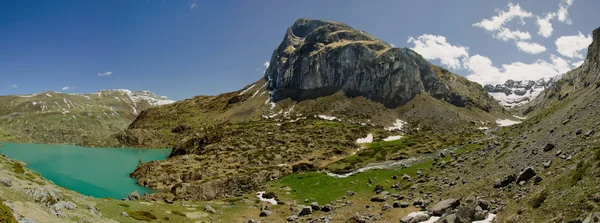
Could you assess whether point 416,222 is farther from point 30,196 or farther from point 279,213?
point 30,196

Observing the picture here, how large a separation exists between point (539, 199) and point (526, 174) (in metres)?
6.68

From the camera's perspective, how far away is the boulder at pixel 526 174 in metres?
30.0

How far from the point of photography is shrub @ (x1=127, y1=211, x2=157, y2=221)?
114ft

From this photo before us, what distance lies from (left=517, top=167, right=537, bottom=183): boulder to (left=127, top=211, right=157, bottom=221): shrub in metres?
39.3

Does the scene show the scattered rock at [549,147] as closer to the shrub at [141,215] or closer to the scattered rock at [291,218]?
the scattered rock at [291,218]

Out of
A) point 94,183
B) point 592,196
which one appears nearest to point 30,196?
point 592,196

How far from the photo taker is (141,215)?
117 ft

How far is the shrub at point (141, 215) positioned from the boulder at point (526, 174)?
129 feet

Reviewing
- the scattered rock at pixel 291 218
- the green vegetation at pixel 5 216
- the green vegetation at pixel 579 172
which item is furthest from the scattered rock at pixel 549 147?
the green vegetation at pixel 5 216

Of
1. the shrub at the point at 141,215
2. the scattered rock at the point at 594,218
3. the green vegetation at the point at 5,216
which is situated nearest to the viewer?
the green vegetation at the point at 5,216

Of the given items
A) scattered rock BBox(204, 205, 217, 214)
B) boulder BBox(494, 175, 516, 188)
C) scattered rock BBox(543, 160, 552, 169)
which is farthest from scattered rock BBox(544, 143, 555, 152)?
scattered rock BBox(204, 205, 217, 214)

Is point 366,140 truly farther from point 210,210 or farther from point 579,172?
point 579,172

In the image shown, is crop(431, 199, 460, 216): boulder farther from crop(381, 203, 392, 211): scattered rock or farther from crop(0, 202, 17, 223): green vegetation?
crop(0, 202, 17, 223): green vegetation

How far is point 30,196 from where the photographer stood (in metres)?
23.6
